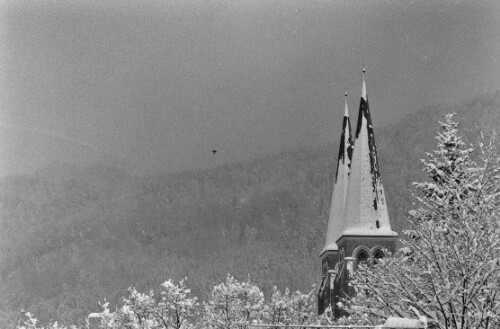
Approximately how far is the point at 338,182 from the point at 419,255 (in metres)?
40.0

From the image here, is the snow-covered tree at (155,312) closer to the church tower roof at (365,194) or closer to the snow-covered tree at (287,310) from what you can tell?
the snow-covered tree at (287,310)

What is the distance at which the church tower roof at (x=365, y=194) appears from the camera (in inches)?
2058

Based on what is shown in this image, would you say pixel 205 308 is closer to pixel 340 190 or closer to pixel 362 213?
pixel 362 213

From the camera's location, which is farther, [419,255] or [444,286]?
[419,255]

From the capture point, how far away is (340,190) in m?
56.9

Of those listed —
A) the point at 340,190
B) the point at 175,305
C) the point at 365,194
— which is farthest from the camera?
the point at 340,190

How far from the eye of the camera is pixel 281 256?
191 m

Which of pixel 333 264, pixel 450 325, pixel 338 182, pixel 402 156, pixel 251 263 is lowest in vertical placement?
pixel 450 325

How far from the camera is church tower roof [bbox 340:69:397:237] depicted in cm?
5228

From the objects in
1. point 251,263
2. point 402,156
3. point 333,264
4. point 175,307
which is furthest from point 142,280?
point 175,307

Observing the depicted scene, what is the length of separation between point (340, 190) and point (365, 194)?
15.6 feet

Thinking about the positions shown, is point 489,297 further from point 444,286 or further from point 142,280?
point 142,280

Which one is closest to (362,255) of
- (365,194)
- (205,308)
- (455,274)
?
(365,194)

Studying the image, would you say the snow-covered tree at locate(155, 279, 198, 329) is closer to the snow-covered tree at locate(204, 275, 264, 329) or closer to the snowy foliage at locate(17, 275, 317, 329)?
the snowy foliage at locate(17, 275, 317, 329)
